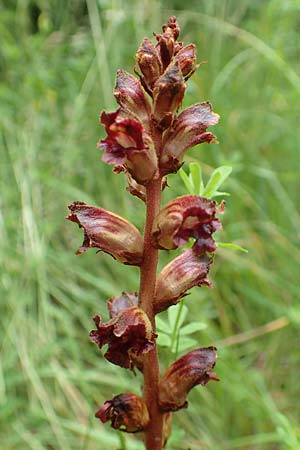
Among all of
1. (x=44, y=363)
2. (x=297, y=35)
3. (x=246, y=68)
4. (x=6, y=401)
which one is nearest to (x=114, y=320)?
(x=6, y=401)

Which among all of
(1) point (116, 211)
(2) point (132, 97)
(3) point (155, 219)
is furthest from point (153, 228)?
(1) point (116, 211)

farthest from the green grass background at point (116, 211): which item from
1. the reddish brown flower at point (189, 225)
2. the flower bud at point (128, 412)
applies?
the reddish brown flower at point (189, 225)

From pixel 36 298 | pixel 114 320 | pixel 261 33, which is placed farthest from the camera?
pixel 261 33

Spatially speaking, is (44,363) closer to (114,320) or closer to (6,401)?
(6,401)

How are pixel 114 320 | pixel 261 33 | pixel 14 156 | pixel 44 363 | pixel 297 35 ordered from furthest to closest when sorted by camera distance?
1. pixel 297 35
2. pixel 261 33
3. pixel 14 156
4. pixel 44 363
5. pixel 114 320

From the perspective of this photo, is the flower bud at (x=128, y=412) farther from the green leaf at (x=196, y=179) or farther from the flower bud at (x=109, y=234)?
the green leaf at (x=196, y=179)
